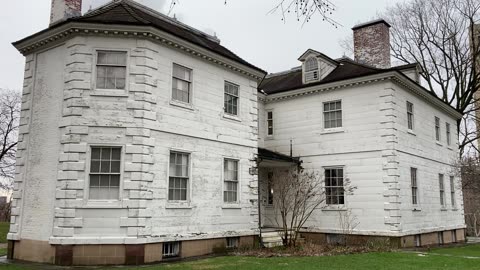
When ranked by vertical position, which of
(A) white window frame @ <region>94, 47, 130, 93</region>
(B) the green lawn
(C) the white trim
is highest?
(A) white window frame @ <region>94, 47, 130, 93</region>

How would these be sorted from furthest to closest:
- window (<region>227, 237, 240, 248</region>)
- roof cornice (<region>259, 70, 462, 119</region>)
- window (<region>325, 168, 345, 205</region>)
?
window (<region>325, 168, 345, 205</region>)
roof cornice (<region>259, 70, 462, 119</region>)
window (<region>227, 237, 240, 248</region>)

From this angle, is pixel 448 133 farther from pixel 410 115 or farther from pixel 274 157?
pixel 274 157

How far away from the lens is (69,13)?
16.2 metres

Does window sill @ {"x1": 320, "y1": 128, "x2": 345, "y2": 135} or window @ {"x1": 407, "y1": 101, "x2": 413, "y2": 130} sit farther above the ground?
window @ {"x1": 407, "y1": 101, "x2": 413, "y2": 130}

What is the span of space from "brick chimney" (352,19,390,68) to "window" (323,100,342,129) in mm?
4093

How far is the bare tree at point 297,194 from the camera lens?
62.0 ft

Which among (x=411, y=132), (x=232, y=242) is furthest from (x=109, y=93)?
(x=411, y=132)

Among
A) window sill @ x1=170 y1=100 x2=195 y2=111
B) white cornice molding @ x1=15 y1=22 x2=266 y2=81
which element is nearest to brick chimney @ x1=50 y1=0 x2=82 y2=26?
white cornice molding @ x1=15 y1=22 x2=266 y2=81

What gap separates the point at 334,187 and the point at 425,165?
546 centimetres

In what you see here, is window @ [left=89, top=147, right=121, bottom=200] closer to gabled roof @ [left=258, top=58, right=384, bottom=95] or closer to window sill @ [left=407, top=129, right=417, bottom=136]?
gabled roof @ [left=258, top=58, right=384, bottom=95]

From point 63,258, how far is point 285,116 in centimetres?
1311

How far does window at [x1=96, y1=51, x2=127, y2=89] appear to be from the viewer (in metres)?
14.1

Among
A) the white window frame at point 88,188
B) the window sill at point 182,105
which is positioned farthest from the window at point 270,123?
the white window frame at point 88,188

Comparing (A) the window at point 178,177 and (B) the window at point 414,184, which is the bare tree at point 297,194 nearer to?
(B) the window at point 414,184
